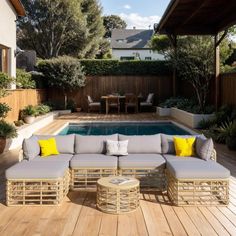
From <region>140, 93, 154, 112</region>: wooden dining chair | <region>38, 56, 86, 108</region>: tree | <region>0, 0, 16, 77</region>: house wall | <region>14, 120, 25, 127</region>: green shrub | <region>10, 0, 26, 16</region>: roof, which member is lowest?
<region>14, 120, 25, 127</region>: green shrub

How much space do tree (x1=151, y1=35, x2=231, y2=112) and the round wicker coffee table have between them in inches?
363

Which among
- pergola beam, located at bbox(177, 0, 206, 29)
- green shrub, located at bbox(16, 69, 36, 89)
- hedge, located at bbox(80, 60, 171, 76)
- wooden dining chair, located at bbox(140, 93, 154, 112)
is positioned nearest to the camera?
pergola beam, located at bbox(177, 0, 206, 29)

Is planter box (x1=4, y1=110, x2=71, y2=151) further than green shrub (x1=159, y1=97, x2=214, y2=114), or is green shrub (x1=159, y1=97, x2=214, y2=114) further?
green shrub (x1=159, y1=97, x2=214, y2=114)

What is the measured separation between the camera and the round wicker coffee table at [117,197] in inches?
177

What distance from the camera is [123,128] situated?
44.8ft

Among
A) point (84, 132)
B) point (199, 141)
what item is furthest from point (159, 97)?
point (199, 141)

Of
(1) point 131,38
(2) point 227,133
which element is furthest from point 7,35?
(1) point 131,38

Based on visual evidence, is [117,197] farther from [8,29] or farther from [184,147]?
[8,29]

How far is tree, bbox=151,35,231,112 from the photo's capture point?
542 inches

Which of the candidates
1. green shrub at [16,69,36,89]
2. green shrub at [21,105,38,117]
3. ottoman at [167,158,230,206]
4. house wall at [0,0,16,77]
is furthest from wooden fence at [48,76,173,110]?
ottoman at [167,158,230,206]

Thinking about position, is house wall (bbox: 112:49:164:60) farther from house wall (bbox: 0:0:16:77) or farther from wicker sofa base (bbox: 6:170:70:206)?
wicker sofa base (bbox: 6:170:70:206)

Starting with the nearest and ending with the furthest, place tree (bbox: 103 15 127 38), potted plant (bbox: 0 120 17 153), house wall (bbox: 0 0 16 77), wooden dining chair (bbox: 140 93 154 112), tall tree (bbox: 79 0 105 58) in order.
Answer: potted plant (bbox: 0 120 17 153), house wall (bbox: 0 0 16 77), wooden dining chair (bbox: 140 93 154 112), tall tree (bbox: 79 0 105 58), tree (bbox: 103 15 127 38)

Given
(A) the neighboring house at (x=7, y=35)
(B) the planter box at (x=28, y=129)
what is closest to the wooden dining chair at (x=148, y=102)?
(B) the planter box at (x=28, y=129)

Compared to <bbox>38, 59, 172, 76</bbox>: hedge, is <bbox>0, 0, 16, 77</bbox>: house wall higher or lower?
higher
